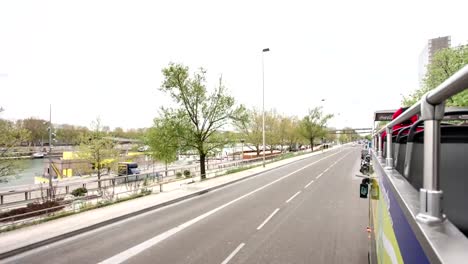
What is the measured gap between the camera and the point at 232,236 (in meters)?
9.32

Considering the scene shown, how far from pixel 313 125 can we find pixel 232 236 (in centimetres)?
6881

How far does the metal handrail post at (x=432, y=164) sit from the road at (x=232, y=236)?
259 inches

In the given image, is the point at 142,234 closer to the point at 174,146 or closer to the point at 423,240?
the point at 423,240

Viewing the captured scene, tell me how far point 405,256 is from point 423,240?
45 cm

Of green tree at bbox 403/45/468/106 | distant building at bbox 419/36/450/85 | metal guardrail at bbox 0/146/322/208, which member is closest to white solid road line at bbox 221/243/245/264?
metal guardrail at bbox 0/146/322/208

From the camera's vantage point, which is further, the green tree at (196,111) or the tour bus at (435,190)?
the green tree at (196,111)

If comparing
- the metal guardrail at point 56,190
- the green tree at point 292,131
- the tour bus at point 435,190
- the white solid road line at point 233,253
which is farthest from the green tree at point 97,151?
the green tree at point 292,131

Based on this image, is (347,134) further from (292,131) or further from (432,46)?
(432,46)

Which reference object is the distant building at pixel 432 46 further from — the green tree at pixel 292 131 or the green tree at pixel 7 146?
the green tree at pixel 292 131

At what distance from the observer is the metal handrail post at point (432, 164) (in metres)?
1.32

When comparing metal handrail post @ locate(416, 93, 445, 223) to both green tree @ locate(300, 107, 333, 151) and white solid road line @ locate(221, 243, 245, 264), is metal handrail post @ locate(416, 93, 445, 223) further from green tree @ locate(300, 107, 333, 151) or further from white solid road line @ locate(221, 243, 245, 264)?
green tree @ locate(300, 107, 333, 151)

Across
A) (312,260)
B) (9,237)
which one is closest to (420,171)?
(312,260)

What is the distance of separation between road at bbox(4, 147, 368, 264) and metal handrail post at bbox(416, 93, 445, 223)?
6587 millimetres

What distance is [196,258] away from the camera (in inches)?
298
